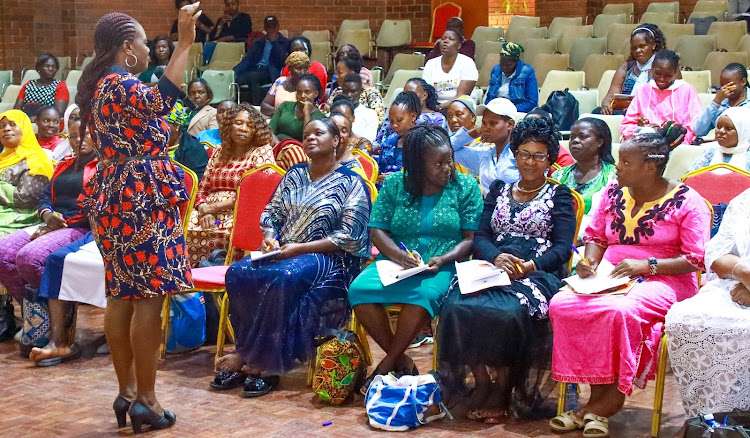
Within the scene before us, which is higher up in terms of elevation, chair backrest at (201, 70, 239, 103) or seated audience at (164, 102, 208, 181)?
chair backrest at (201, 70, 239, 103)

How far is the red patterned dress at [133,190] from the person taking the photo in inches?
165

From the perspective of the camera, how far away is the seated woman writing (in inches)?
197

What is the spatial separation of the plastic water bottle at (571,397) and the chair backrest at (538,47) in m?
7.00

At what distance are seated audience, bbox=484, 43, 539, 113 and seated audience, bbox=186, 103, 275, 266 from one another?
Answer: 3.21 m

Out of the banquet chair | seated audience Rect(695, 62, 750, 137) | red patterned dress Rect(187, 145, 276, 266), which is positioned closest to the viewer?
the banquet chair

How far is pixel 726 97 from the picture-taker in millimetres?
7035

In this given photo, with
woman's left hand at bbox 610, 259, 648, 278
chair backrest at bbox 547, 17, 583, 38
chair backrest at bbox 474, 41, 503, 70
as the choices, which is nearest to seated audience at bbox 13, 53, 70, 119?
chair backrest at bbox 474, 41, 503, 70

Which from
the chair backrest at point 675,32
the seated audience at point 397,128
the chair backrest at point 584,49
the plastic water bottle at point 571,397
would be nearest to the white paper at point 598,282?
the plastic water bottle at point 571,397

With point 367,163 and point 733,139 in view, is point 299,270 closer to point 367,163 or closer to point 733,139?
point 367,163

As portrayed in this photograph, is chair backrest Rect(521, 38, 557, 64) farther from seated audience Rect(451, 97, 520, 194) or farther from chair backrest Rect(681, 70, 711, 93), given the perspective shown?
seated audience Rect(451, 97, 520, 194)

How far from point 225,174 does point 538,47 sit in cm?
588

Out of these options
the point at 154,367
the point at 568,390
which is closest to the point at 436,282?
the point at 568,390

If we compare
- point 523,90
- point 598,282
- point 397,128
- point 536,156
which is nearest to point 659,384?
point 598,282

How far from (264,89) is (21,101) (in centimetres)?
266
